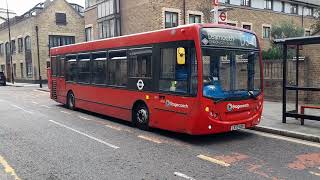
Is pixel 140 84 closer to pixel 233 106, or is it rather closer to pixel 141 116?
pixel 141 116

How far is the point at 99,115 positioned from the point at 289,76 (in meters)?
8.27

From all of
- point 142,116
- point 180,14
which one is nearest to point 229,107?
point 142,116

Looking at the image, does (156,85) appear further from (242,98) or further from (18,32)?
(18,32)

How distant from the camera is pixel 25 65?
48125 mm

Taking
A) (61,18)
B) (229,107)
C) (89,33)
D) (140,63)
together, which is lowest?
(229,107)

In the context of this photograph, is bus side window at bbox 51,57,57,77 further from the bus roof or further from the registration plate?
the registration plate

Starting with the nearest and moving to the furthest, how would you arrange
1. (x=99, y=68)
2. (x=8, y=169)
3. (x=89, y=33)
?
(x=8, y=169) < (x=99, y=68) < (x=89, y=33)

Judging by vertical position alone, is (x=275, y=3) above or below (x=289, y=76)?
above

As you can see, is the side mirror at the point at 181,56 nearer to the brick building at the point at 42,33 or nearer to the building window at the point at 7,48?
the brick building at the point at 42,33

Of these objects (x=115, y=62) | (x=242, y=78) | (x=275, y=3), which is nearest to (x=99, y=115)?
(x=115, y=62)

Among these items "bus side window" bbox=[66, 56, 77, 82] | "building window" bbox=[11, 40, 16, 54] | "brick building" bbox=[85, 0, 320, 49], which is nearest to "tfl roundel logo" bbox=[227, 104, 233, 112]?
"bus side window" bbox=[66, 56, 77, 82]

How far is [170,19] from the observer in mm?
27922

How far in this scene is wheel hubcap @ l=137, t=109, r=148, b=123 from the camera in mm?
10727

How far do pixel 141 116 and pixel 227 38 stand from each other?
11.3 ft
